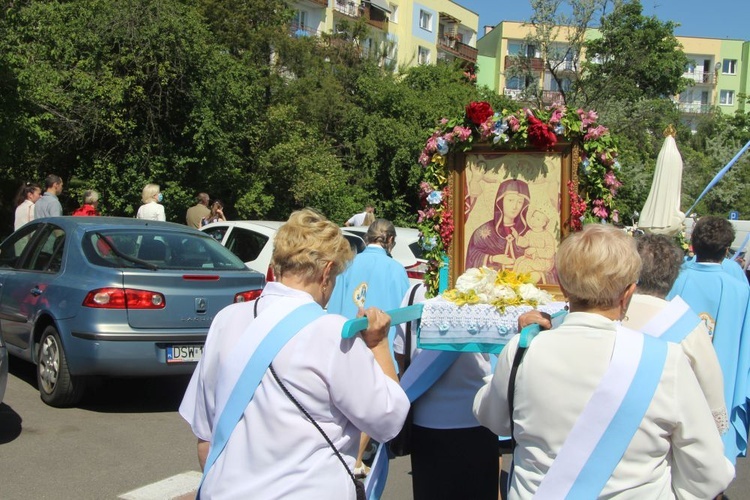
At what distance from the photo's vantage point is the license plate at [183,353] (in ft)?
23.7

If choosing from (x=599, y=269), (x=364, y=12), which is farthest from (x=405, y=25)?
(x=599, y=269)

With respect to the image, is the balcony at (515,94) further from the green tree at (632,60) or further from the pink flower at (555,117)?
the pink flower at (555,117)

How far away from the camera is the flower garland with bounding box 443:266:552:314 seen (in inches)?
141

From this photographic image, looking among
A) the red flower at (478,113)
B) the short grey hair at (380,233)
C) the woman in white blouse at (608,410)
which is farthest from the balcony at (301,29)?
the woman in white blouse at (608,410)

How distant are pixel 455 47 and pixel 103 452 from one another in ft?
169

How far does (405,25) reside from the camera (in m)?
50.0

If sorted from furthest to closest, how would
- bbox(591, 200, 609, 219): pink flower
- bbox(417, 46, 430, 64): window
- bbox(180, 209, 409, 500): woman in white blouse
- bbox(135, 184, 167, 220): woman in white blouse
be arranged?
1. bbox(417, 46, 430, 64): window
2. bbox(135, 184, 167, 220): woman in white blouse
3. bbox(591, 200, 609, 219): pink flower
4. bbox(180, 209, 409, 500): woman in white blouse

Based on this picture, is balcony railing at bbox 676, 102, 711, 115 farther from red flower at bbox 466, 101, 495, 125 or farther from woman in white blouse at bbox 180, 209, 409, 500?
woman in white blouse at bbox 180, 209, 409, 500

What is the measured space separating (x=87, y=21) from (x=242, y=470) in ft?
61.1

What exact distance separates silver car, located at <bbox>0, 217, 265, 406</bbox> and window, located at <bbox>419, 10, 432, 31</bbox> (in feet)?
151

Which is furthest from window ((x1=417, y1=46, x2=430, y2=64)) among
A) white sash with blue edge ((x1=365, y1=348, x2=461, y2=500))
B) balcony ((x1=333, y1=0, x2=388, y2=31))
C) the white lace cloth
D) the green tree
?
the white lace cloth

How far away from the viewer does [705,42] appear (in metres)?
72.1

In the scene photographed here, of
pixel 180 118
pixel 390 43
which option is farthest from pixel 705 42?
pixel 180 118

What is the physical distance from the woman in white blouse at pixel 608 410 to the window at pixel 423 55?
1963 inches
